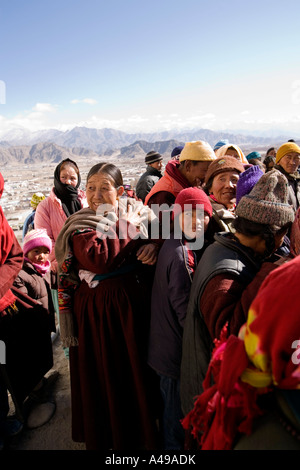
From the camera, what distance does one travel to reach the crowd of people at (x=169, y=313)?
2.63ft

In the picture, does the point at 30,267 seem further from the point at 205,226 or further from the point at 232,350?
the point at 232,350

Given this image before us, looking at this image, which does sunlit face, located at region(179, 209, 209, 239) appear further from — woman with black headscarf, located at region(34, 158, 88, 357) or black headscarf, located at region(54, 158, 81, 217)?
black headscarf, located at region(54, 158, 81, 217)

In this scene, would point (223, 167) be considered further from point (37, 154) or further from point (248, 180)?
point (37, 154)

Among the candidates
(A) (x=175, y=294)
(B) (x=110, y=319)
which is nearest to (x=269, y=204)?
(A) (x=175, y=294)

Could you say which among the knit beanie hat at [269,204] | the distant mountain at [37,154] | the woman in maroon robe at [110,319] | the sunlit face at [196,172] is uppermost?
the distant mountain at [37,154]

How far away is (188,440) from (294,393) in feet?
4.02

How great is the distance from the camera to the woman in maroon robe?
1.82m

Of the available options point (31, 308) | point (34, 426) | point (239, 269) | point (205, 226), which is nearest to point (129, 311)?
point (205, 226)

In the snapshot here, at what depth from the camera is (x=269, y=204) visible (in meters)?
1.30

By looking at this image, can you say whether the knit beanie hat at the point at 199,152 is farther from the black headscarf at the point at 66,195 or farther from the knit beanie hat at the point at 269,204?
the black headscarf at the point at 66,195

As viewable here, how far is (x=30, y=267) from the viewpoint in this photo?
2.64 meters

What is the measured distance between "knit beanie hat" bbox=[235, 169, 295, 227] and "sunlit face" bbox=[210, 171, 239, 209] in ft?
2.70

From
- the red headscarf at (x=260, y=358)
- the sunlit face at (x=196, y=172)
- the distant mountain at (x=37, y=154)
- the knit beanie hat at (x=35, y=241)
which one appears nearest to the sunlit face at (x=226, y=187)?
the sunlit face at (x=196, y=172)

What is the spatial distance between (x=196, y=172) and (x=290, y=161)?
6.89 ft
